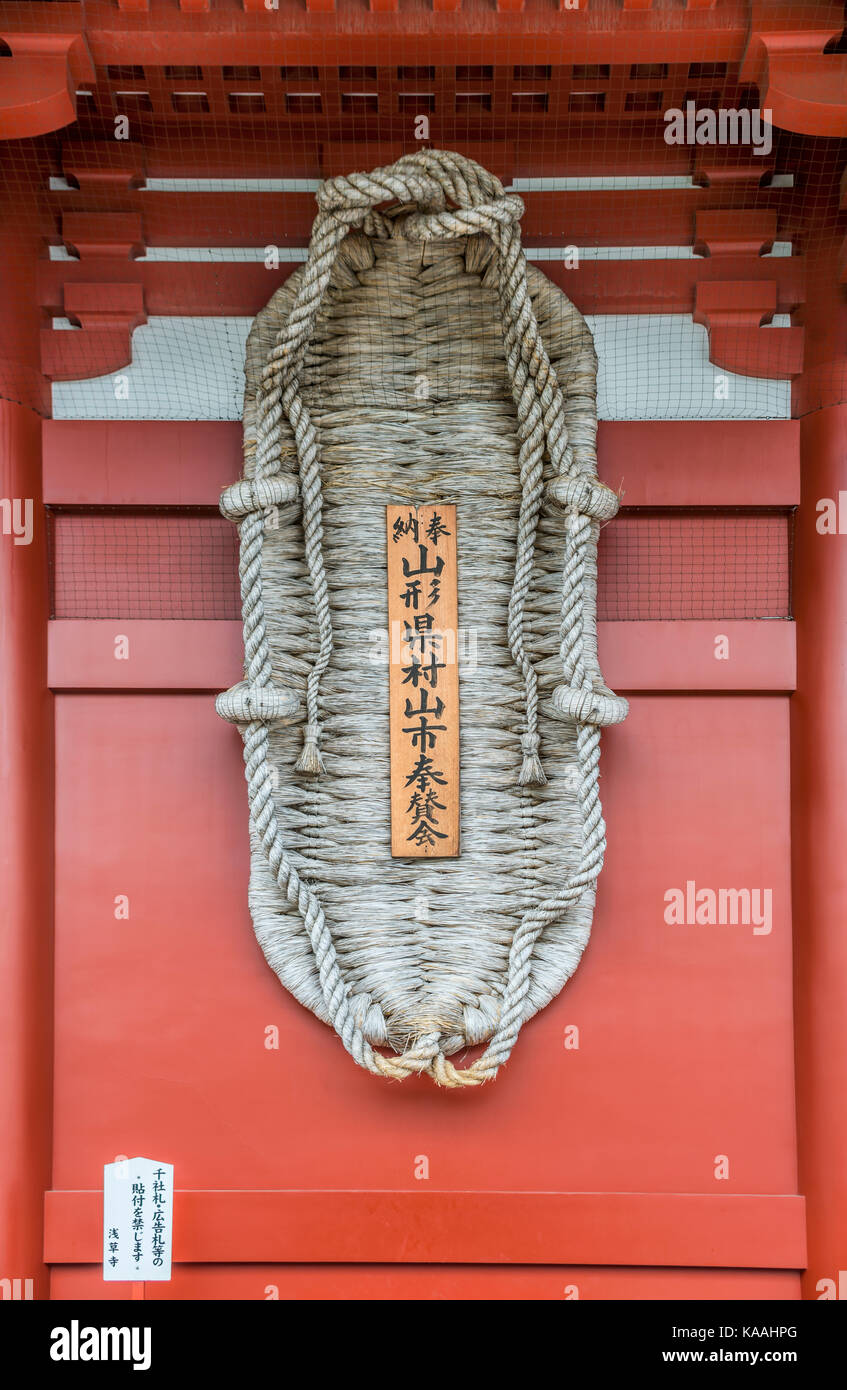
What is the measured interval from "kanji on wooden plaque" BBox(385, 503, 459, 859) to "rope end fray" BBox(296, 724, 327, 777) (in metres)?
0.15

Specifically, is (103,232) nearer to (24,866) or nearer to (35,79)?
(35,79)

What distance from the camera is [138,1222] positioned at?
1.88 metres

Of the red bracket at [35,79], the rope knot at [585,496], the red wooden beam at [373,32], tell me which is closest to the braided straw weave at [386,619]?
the rope knot at [585,496]

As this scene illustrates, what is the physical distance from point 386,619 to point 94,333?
2.75ft

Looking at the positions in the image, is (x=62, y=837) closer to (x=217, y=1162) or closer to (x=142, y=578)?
(x=142, y=578)

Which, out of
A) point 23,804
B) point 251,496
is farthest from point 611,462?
point 23,804

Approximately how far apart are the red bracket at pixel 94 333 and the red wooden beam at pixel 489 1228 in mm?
1677

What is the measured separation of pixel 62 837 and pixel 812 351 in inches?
72.1

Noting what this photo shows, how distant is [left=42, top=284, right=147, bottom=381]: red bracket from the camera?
81.6 inches

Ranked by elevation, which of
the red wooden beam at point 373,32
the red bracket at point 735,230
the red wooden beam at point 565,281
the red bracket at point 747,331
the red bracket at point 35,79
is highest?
the red wooden beam at point 373,32

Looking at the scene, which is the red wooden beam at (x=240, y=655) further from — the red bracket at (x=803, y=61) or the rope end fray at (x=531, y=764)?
the red bracket at (x=803, y=61)

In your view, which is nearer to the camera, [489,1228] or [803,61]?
[803,61]

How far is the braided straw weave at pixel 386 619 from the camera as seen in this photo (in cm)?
197
